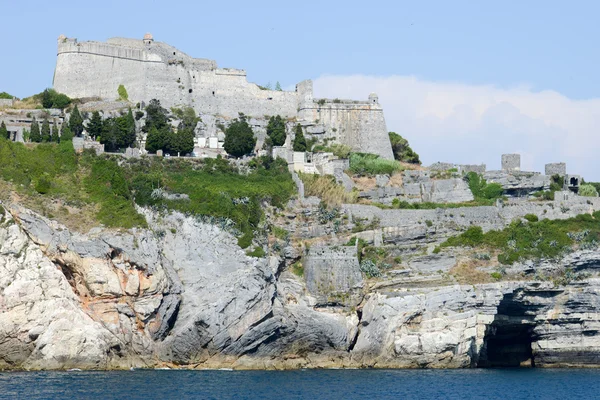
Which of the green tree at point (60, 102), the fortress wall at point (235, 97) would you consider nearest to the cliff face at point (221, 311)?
the green tree at point (60, 102)

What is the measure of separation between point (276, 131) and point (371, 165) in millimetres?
6219

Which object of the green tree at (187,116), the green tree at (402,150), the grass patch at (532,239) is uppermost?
the green tree at (187,116)

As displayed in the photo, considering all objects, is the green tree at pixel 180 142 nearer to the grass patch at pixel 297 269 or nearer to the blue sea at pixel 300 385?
the grass patch at pixel 297 269

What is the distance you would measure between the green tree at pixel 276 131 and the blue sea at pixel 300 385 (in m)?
20.3

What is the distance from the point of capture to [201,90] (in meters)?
79.9

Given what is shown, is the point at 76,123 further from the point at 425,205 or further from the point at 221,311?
the point at 425,205

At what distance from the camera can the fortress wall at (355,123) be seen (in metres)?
81.4

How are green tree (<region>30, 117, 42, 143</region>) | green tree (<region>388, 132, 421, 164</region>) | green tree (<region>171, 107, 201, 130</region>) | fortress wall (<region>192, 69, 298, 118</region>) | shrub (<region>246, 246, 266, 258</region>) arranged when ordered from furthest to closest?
1. green tree (<region>388, 132, 421, 164</region>)
2. fortress wall (<region>192, 69, 298, 118</region>)
3. green tree (<region>171, 107, 201, 130</region>)
4. green tree (<region>30, 117, 42, 143</region>)
5. shrub (<region>246, 246, 266, 258</region>)

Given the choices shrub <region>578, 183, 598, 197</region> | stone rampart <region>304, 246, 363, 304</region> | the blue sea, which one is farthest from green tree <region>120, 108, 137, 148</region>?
shrub <region>578, 183, 598, 197</region>

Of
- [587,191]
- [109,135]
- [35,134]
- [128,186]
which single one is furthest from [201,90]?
[587,191]

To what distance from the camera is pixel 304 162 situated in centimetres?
7500

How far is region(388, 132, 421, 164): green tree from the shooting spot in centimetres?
8275

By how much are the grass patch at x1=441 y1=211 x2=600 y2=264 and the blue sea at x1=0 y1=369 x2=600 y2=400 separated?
22.3 feet

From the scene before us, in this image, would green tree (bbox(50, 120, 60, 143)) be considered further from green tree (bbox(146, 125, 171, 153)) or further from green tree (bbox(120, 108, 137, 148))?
green tree (bbox(146, 125, 171, 153))
